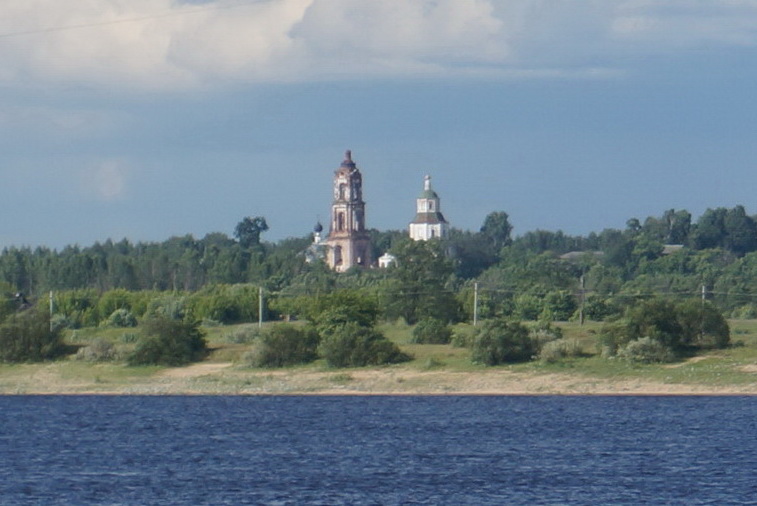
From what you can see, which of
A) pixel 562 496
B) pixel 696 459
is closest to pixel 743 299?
pixel 696 459

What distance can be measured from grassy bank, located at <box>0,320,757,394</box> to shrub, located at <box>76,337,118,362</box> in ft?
1.60

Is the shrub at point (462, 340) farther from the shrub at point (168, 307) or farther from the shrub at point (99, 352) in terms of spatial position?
the shrub at point (168, 307)

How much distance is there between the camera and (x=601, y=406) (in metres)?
82.8

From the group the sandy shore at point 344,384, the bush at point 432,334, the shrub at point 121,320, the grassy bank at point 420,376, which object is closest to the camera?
the grassy bank at point 420,376

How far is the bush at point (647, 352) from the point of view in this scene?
303 feet

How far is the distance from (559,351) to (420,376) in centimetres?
794

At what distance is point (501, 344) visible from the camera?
94.4 m

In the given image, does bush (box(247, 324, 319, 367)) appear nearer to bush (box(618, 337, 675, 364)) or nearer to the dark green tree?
bush (box(618, 337, 675, 364))

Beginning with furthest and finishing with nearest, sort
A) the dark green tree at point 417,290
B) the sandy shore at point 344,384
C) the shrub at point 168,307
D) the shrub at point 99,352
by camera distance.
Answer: the shrub at point 168,307 → the dark green tree at point 417,290 → the shrub at point 99,352 → the sandy shore at point 344,384

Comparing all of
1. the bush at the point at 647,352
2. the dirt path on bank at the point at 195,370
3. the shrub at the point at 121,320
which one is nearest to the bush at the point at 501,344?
the bush at the point at 647,352

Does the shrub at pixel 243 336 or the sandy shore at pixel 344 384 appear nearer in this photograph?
the sandy shore at pixel 344 384

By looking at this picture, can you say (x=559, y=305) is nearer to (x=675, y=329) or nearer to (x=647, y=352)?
(x=675, y=329)

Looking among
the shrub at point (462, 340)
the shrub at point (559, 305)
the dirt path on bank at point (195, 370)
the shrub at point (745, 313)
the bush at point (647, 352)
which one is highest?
the shrub at point (559, 305)

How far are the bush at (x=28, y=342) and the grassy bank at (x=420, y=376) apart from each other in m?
1.13
